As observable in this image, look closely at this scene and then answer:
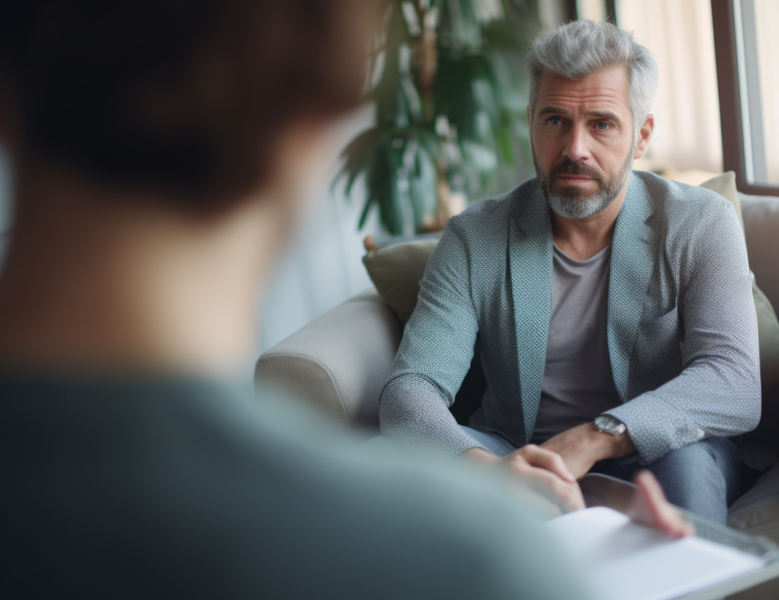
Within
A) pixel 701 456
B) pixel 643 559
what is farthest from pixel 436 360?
pixel 643 559

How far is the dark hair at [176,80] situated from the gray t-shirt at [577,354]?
897mm

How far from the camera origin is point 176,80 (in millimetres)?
147

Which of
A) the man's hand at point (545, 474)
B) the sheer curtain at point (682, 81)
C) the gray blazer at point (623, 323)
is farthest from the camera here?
the sheer curtain at point (682, 81)

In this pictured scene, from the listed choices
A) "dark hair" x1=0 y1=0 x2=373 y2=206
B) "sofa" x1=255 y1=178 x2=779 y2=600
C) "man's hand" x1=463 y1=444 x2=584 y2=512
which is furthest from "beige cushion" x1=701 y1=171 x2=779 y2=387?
"dark hair" x1=0 y1=0 x2=373 y2=206

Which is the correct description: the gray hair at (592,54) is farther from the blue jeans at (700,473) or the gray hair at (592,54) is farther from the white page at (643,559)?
the white page at (643,559)

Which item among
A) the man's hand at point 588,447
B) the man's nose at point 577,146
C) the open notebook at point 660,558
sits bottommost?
the man's hand at point 588,447

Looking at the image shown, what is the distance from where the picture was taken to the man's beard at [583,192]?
0.98 m

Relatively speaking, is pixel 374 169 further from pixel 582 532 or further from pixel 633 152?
pixel 633 152

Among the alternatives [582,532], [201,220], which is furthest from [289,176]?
[582,532]

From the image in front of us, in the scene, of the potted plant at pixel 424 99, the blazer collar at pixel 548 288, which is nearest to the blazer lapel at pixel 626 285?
the blazer collar at pixel 548 288

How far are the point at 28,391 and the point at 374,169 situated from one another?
0.46 ft

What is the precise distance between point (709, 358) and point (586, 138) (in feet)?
1.20

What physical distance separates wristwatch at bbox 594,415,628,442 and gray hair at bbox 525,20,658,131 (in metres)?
0.46

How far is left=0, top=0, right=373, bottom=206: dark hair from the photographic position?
5.4 inches
